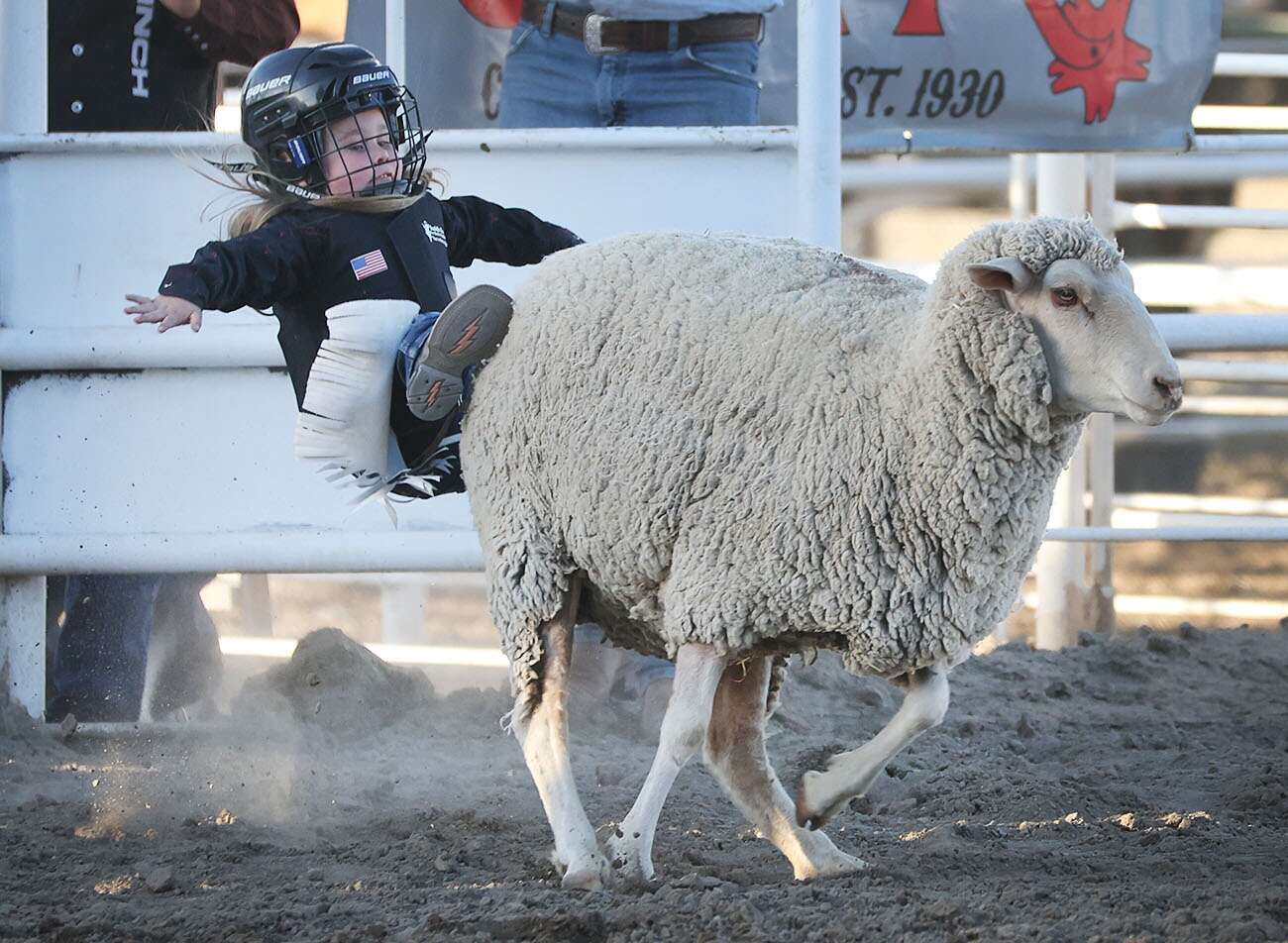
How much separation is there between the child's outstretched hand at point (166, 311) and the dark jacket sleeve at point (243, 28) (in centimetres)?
173

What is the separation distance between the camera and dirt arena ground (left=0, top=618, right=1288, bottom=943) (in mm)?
2914

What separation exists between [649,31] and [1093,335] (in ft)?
7.39

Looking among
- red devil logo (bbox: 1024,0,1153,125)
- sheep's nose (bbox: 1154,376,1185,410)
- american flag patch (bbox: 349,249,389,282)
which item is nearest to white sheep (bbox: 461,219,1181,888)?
sheep's nose (bbox: 1154,376,1185,410)

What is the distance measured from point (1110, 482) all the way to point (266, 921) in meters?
4.01

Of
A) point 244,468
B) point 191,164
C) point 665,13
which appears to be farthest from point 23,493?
point 665,13

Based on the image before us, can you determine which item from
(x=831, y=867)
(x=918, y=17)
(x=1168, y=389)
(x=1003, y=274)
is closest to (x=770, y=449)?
(x=1003, y=274)

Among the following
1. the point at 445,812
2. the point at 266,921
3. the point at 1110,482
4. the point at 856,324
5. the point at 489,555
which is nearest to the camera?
the point at 266,921

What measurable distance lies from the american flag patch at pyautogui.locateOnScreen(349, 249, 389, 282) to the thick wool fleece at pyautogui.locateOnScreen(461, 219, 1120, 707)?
1.42 feet

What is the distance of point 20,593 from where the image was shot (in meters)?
4.85

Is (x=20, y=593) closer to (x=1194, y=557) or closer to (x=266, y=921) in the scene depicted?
(x=266, y=921)

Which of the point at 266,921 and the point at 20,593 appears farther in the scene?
the point at 20,593

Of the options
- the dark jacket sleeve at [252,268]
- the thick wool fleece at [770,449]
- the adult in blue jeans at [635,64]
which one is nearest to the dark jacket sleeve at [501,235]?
the dark jacket sleeve at [252,268]

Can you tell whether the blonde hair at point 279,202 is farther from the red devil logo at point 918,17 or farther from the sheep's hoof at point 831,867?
the red devil logo at point 918,17

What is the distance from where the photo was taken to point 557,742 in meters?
3.45
